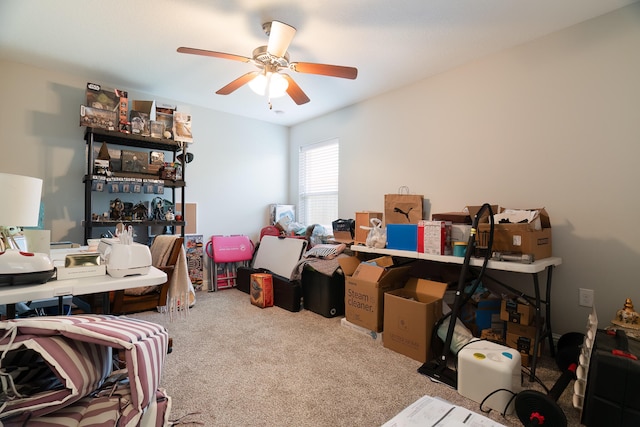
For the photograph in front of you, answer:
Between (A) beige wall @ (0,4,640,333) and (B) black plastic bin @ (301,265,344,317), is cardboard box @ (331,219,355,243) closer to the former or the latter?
(A) beige wall @ (0,4,640,333)

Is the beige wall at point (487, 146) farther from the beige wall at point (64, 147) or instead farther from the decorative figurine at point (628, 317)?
the decorative figurine at point (628, 317)

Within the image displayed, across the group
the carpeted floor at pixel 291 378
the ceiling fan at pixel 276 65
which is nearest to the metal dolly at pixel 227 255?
the carpeted floor at pixel 291 378

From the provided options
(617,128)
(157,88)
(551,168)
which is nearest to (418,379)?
(551,168)

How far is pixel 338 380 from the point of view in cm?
193

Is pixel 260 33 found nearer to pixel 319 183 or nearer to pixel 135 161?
pixel 135 161

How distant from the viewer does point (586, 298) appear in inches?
90.4

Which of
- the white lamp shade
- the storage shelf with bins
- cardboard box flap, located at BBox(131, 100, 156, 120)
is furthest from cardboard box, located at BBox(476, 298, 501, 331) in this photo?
cardboard box flap, located at BBox(131, 100, 156, 120)

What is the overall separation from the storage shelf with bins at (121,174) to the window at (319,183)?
1848mm

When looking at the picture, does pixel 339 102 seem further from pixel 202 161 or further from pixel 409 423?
pixel 409 423

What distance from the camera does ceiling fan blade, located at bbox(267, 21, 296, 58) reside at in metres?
1.99

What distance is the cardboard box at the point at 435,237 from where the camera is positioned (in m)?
2.38

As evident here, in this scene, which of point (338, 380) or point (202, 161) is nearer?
point (338, 380)

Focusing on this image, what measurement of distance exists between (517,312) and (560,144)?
4.49 feet

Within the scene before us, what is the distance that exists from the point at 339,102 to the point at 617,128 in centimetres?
276
